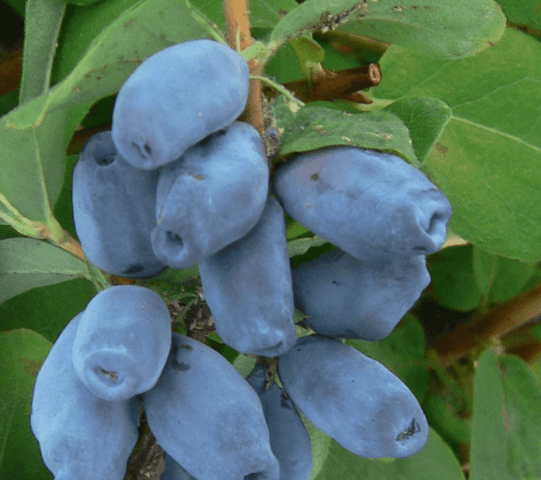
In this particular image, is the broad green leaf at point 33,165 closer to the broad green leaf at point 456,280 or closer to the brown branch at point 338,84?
the brown branch at point 338,84

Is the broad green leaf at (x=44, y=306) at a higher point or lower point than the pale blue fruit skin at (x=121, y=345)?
lower

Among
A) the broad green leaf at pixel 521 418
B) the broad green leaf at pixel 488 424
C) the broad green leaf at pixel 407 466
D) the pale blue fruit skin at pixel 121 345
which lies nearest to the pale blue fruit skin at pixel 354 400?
the pale blue fruit skin at pixel 121 345

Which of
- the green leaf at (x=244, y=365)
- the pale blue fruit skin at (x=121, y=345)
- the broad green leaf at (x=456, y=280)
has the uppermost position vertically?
the pale blue fruit skin at (x=121, y=345)

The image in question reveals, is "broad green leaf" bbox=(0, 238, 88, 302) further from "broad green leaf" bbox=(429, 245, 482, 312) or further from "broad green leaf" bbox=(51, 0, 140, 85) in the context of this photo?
"broad green leaf" bbox=(429, 245, 482, 312)

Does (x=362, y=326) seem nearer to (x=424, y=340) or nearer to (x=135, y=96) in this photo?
(x=135, y=96)

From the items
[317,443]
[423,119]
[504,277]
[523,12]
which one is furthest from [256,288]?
[504,277]

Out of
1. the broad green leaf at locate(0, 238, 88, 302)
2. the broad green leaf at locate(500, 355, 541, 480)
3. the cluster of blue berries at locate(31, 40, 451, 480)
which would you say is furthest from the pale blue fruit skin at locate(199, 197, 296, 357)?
the broad green leaf at locate(500, 355, 541, 480)

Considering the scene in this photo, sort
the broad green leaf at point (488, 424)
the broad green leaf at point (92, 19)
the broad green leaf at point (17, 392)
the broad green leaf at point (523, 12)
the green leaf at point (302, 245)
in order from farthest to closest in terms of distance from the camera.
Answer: the broad green leaf at point (488, 424), the broad green leaf at point (523, 12), the broad green leaf at point (17, 392), the broad green leaf at point (92, 19), the green leaf at point (302, 245)

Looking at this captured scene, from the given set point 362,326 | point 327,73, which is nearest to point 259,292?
point 362,326
